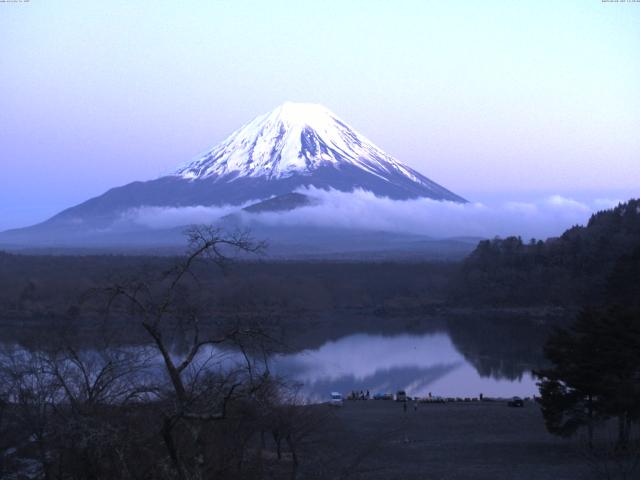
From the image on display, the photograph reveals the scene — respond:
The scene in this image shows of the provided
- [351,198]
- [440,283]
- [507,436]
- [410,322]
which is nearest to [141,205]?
[351,198]

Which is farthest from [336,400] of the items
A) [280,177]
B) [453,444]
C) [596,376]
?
[280,177]

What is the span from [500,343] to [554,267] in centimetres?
1304

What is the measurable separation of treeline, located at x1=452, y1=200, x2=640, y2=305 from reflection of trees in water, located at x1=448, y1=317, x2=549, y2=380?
136 inches

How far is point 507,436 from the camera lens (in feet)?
37.2

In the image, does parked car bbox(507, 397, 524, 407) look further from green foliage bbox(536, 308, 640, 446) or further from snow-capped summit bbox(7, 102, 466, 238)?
snow-capped summit bbox(7, 102, 466, 238)

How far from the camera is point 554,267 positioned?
35469mm

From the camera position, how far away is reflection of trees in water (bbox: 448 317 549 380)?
19297 mm

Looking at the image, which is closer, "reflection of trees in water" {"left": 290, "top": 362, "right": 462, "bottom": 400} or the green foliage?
the green foliage

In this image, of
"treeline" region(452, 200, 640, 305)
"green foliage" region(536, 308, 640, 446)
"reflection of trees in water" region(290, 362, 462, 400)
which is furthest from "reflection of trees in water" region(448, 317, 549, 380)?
"green foliage" region(536, 308, 640, 446)

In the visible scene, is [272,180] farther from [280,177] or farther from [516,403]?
[516,403]

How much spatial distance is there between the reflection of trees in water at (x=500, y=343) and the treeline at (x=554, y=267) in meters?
3.44

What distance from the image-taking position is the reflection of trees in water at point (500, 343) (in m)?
19.3

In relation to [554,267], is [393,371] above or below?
below

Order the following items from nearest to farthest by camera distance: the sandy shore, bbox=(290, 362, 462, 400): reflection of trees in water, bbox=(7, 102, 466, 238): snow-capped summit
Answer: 1. the sandy shore
2. bbox=(290, 362, 462, 400): reflection of trees in water
3. bbox=(7, 102, 466, 238): snow-capped summit
